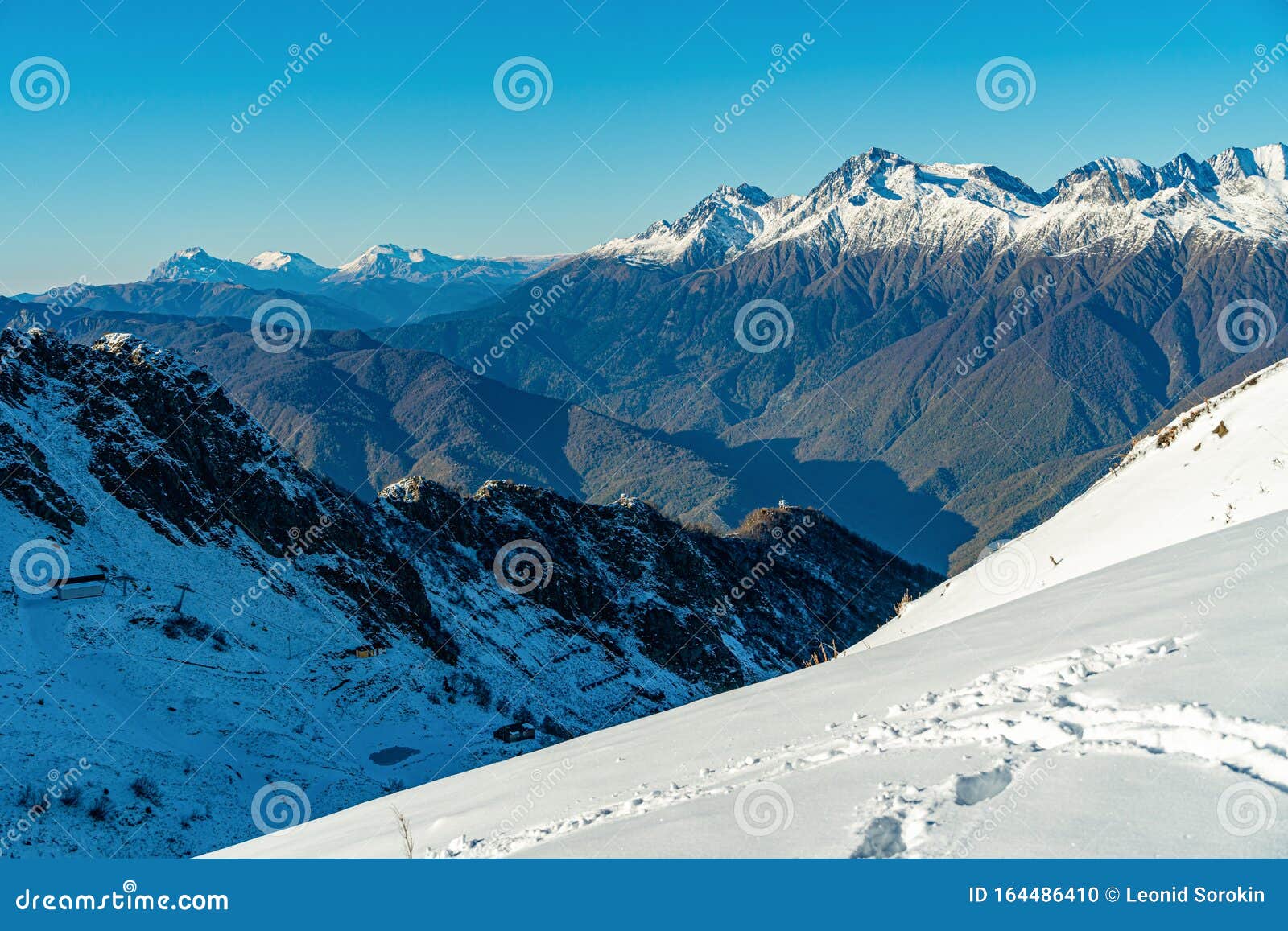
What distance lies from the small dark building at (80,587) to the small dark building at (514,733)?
1508cm

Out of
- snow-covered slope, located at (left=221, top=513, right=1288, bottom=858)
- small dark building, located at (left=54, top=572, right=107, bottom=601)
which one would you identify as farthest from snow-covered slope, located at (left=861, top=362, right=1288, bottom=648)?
small dark building, located at (left=54, top=572, right=107, bottom=601)

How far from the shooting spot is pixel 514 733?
112ft

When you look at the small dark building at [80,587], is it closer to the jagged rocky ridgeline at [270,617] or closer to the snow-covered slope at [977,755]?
the jagged rocky ridgeline at [270,617]

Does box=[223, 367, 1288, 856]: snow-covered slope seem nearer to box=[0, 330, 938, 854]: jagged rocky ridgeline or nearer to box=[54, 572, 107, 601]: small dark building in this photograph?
box=[0, 330, 938, 854]: jagged rocky ridgeline

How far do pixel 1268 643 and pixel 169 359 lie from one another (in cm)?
4652

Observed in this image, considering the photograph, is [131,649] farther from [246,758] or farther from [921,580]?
[921,580]

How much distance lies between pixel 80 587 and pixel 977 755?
32.0 meters

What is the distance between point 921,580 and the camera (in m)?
79.8

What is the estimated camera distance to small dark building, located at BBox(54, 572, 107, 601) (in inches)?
1153

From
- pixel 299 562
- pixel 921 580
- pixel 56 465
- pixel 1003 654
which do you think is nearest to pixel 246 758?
pixel 299 562

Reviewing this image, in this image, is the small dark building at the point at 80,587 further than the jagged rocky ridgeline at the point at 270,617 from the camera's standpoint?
Yes

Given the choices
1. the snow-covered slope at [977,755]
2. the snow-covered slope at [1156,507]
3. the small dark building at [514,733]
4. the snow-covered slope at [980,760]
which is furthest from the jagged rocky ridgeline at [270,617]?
the snow-covered slope at [1156,507]

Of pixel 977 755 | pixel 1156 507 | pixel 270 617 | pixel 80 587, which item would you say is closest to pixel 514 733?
pixel 270 617

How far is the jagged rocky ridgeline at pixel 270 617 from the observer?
2511 centimetres
